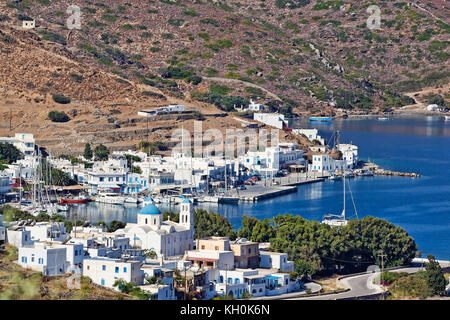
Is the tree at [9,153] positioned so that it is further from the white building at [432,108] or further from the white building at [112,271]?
the white building at [432,108]

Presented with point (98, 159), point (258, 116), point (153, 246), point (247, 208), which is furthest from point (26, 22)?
point (153, 246)

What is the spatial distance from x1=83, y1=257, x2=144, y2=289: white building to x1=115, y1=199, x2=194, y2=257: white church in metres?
4.13

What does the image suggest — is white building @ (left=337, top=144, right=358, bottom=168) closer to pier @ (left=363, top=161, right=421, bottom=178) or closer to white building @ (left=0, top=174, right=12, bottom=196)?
pier @ (left=363, top=161, right=421, bottom=178)

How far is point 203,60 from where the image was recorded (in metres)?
113

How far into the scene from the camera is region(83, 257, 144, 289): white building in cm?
2333

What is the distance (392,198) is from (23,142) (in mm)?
21455

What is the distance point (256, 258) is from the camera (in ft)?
94.9

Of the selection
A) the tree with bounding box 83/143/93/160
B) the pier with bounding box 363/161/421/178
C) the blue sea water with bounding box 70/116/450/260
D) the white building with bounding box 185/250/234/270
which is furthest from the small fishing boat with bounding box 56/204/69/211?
the pier with bounding box 363/161/421/178

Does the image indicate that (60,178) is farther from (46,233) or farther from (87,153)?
(46,233)

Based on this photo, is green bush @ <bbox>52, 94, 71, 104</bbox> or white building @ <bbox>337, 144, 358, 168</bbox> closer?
white building @ <bbox>337, 144, 358, 168</bbox>

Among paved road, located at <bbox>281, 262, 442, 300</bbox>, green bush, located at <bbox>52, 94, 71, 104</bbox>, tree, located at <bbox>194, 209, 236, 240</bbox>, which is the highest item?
green bush, located at <bbox>52, 94, 71, 104</bbox>

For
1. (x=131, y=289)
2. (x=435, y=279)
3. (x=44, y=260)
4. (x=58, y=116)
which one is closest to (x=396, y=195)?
(x=58, y=116)

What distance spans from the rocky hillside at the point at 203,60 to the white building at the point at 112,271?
39.8 meters

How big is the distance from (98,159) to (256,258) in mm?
32625
